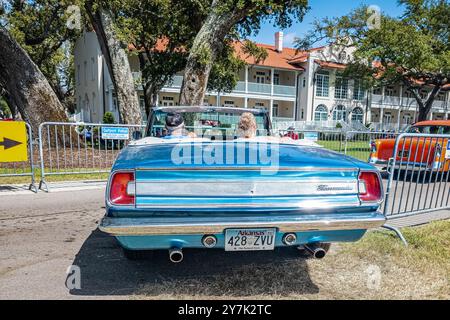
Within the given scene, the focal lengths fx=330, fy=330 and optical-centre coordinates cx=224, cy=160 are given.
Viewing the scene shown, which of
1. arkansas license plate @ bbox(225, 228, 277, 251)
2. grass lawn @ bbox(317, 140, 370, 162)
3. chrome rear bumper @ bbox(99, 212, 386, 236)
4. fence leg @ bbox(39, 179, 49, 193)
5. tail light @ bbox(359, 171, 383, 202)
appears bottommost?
fence leg @ bbox(39, 179, 49, 193)

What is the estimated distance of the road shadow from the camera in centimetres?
302

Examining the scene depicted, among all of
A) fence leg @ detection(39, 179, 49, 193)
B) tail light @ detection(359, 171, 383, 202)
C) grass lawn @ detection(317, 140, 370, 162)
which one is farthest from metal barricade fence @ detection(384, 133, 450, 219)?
fence leg @ detection(39, 179, 49, 193)

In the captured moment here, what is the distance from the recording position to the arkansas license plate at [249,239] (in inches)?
102

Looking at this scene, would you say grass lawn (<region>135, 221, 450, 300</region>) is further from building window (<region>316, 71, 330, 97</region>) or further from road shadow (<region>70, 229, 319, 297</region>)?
building window (<region>316, 71, 330, 97</region>)

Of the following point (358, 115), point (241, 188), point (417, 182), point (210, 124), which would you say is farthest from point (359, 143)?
point (358, 115)

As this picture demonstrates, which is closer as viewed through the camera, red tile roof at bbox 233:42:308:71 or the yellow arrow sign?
the yellow arrow sign

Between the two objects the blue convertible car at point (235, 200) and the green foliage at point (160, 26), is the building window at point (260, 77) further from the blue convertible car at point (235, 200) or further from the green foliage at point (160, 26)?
the blue convertible car at point (235, 200)

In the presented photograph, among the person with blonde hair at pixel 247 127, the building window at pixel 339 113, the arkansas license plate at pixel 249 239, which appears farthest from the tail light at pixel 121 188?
the building window at pixel 339 113

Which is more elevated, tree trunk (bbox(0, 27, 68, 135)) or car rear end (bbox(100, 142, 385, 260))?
tree trunk (bbox(0, 27, 68, 135))

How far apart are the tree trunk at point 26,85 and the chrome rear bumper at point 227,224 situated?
11.5 m

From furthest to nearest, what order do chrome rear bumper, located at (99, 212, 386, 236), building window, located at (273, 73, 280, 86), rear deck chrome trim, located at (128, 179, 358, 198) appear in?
building window, located at (273, 73, 280, 86) < rear deck chrome trim, located at (128, 179, 358, 198) < chrome rear bumper, located at (99, 212, 386, 236)

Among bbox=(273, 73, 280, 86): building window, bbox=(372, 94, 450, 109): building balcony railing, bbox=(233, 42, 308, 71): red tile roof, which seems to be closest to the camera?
bbox=(233, 42, 308, 71): red tile roof

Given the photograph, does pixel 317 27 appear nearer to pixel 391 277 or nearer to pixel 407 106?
pixel 391 277

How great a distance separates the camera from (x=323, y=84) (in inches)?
1524
